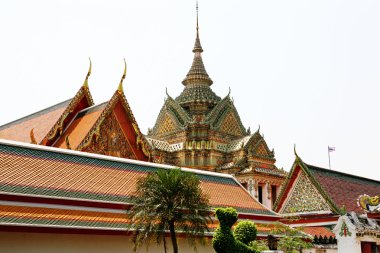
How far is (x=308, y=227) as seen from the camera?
2084 centimetres

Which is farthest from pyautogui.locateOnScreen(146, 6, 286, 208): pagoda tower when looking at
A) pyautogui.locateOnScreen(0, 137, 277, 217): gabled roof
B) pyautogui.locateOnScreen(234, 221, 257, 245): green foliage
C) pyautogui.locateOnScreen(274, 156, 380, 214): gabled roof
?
pyautogui.locateOnScreen(234, 221, 257, 245): green foliage

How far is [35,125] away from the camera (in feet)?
78.9

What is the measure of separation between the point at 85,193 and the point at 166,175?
2.64m

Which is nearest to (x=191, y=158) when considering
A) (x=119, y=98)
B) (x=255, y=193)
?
(x=255, y=193)

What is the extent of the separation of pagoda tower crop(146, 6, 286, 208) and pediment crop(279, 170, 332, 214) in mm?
17401

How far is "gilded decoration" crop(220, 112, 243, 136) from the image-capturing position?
1771 inches

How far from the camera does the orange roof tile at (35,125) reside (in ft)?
Result: 74.9

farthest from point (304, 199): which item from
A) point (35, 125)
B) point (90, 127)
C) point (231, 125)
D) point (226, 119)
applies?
point (231, 125)

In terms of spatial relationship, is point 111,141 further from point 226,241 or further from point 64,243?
point 226,241

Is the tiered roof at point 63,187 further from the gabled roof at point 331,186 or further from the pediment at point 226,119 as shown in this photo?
the pediment at point 226,119

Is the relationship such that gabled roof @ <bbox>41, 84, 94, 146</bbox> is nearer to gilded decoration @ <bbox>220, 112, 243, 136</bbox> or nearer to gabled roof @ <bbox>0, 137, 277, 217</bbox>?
gabled roof @ <bbox>0, 137, 277, 217</bbox>

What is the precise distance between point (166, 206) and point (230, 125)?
32.1 metres

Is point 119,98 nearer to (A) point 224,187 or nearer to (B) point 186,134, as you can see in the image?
(A) point 224,187

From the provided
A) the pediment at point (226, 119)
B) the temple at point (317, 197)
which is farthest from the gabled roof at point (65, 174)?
the pediment at point (226, 119)
